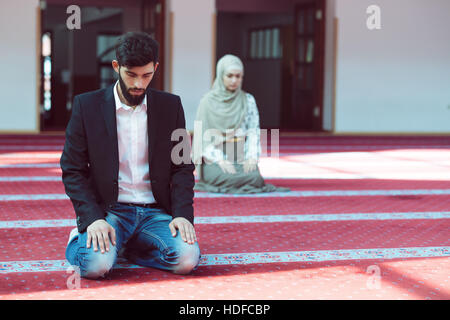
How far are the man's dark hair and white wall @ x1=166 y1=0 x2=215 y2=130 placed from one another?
7163mm

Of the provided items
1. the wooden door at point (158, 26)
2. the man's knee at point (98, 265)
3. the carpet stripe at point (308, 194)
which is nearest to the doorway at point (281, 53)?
the wooden door at point (158, 26)

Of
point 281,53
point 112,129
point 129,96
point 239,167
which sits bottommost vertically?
point 239,167

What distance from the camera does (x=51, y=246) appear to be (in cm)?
283

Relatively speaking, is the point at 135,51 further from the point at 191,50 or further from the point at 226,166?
the point at 191,50

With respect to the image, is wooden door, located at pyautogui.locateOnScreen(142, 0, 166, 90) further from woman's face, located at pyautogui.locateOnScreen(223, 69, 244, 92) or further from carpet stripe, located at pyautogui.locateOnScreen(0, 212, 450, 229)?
carpet stripe, located at pyautogui.locateOnScreen(0, 212, 450, 229)

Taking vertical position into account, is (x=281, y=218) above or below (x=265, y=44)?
below

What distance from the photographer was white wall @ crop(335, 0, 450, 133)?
400 inches

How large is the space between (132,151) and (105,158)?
118 mm

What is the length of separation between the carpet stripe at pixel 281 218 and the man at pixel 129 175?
2.91 ft

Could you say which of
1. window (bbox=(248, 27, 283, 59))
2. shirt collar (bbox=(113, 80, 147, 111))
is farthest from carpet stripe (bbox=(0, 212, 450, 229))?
window (bbox=(248, 27, 283, 59))

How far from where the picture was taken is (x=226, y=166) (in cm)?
453

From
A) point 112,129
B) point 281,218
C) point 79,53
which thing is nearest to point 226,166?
point 281,218

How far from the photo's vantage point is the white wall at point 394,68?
33.3 ft
